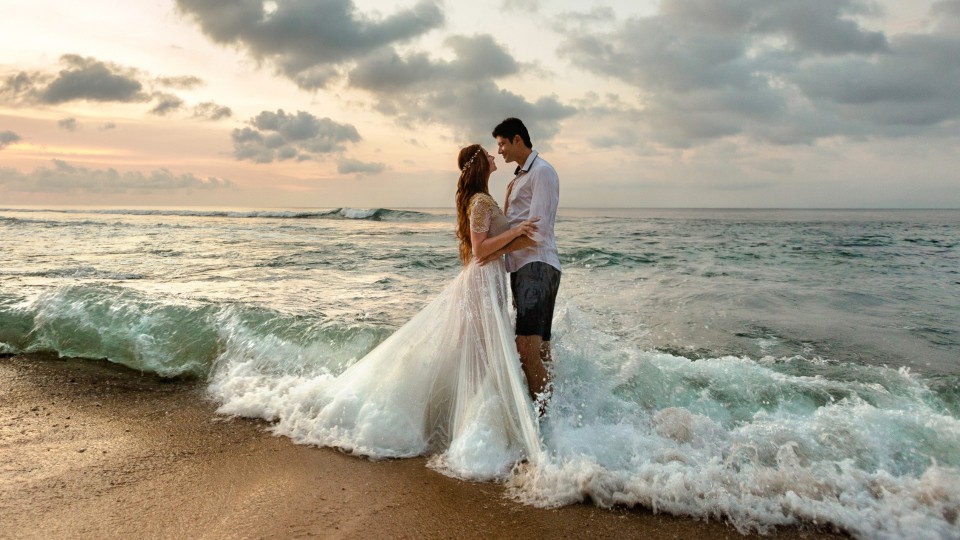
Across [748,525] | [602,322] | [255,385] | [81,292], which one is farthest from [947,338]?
[81,292]

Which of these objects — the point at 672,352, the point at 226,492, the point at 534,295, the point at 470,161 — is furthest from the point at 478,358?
the point at 672,352

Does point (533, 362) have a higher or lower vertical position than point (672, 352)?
higher

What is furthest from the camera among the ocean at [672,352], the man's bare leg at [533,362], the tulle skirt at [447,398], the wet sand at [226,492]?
the man's bare leg at [533,362]

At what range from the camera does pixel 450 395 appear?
4.63 metres

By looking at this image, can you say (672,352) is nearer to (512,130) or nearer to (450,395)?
(450,395)

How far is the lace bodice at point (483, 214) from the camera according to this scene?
4309 millimetres

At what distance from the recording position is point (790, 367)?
21.8ft

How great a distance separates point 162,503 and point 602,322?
21.2ft

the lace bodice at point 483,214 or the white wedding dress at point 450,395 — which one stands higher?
the lace bodice at point 483,214

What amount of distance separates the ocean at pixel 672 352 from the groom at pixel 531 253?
0.49 metres

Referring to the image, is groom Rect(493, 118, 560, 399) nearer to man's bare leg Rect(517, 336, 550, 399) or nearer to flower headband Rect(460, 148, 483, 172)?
man's bare leg Rect(517, 336, 550, 399)

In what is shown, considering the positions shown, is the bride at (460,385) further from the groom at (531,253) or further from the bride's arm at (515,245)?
the groom at (531,253)

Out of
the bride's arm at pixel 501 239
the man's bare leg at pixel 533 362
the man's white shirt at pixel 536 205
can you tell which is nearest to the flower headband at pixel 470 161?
the man's white shirt at pixel 536 205

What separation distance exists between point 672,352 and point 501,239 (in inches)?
155
